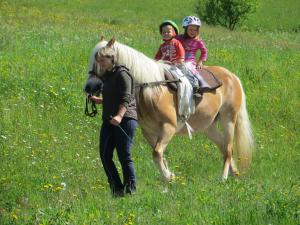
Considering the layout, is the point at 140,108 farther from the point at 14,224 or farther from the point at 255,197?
the point at 14,224

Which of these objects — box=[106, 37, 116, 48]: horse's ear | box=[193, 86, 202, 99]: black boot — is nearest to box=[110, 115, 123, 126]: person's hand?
box=[106, 37, 116, 48]: horse's ear

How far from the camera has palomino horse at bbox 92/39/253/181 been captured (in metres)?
8.19

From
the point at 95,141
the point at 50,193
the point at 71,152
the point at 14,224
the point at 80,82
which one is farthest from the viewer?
the point at 80,82

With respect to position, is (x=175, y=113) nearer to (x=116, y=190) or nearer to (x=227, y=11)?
(x=116, y=190)

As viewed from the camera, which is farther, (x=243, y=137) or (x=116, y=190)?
(x=243, y=137)

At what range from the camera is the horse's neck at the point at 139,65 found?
309 inches

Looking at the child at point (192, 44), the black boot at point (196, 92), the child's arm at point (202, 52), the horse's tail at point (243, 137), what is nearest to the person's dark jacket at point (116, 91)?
the black boot at point (196, 92)

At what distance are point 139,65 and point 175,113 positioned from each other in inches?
40.3

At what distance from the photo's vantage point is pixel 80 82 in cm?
1408

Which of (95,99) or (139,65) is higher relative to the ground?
(139,65)

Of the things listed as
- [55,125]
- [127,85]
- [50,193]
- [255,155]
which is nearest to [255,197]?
[127,85]

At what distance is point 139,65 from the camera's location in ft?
26.6

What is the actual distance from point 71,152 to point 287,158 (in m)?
3.83

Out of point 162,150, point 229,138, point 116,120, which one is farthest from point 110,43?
A: point 229,138
